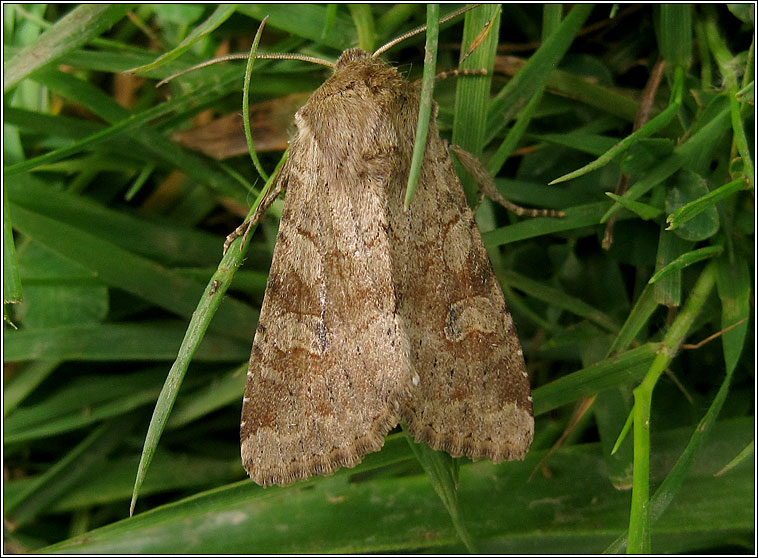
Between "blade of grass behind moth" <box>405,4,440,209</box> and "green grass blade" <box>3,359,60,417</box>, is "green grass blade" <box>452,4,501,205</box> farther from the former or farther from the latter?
"green grass blade" <box>3,359,60,417</box>

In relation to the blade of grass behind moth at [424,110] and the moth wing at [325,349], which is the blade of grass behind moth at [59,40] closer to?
the moth wing at [325,349]

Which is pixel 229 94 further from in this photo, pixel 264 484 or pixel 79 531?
pixel 79 531

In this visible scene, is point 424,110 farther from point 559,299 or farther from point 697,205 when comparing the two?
point 559,299

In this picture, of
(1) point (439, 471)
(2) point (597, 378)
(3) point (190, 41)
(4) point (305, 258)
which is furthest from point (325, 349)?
(3) point (190, 41)

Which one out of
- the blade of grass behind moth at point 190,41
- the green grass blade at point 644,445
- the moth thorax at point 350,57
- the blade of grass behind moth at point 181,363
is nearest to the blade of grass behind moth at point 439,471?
the green grass blade at point 644,445

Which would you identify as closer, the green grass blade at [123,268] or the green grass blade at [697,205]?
the green grass blade at [697,205]

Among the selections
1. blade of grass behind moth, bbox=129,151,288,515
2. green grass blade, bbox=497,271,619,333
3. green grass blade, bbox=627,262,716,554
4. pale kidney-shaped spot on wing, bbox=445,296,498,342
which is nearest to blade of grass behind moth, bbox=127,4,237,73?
blade of grass behind moth, bbox=129,151,288,515
